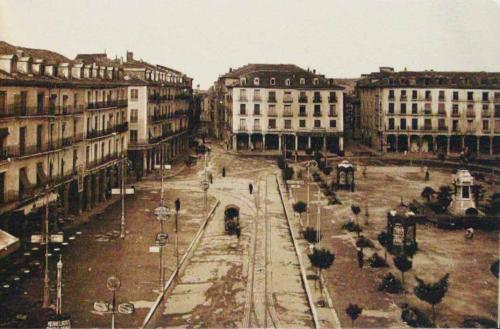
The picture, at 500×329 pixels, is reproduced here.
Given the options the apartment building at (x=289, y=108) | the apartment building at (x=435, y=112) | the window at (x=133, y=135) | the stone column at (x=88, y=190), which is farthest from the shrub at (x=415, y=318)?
the apartment building at (x=289, y=108)

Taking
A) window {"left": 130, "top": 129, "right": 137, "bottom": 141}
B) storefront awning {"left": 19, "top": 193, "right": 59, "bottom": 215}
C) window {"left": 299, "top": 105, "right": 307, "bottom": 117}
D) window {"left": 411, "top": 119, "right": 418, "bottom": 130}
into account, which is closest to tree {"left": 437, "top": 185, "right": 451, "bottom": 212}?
storefront awning {"left": 19, "top": 193, "right": 59, "bottom": 215}

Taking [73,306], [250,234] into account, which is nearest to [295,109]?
[250,234]

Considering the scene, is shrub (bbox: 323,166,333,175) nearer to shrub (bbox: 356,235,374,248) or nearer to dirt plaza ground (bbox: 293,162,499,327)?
dirt plaza ground (bbox: 293,162,499,327)

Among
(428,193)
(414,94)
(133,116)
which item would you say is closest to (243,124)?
(414,94)

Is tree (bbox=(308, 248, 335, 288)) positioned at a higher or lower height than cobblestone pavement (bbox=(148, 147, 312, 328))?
higher

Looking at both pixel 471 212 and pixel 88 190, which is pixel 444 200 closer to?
pixel 471 212

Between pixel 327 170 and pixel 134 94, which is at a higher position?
pixel 134 94
